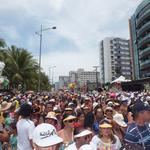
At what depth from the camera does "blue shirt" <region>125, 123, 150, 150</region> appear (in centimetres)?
439

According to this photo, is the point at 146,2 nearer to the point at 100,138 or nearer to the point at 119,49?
the point at 100,138

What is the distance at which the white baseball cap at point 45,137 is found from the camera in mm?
3174

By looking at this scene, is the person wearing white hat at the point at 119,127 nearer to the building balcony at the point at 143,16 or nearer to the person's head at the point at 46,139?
the person's head at the point at 46,139

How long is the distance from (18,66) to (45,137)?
169ft

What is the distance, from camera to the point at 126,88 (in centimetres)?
4919

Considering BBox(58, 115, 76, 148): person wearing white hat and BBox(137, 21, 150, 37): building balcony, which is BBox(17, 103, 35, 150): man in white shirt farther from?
BBox(137, 21, 150, 37): building balcony

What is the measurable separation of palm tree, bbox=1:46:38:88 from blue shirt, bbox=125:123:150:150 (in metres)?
47.5

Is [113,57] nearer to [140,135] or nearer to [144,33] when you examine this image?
[144,33]

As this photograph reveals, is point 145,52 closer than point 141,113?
No

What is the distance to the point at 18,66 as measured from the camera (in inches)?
2131

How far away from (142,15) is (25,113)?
85.3 meters

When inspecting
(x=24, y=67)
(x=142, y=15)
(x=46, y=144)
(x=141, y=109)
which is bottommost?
(x=46, y=144)

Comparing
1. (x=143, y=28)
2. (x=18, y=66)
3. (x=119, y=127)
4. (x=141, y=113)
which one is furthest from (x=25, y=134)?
(x=143, y=28)

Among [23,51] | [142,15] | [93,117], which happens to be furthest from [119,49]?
[93,117]
